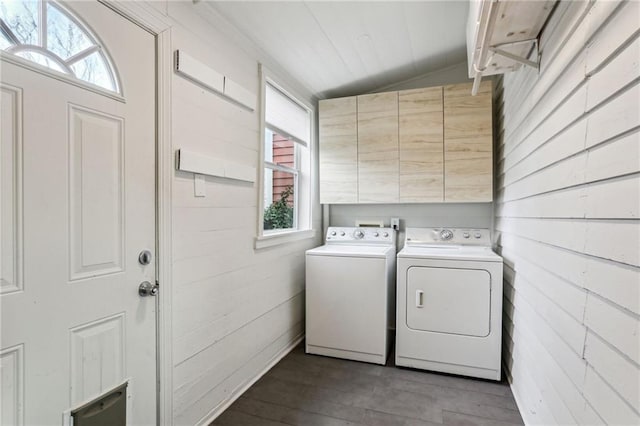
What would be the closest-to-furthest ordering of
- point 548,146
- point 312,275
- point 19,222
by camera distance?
1. point 19,222
2. point 548,146
3. point 312,275

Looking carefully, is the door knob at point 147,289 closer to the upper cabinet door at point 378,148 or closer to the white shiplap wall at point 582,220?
the white shiplap wall at point 582,220

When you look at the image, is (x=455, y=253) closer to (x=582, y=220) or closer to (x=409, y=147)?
(x=409, y=147)

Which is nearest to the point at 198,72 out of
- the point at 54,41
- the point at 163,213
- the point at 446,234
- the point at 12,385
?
the point at 54,41

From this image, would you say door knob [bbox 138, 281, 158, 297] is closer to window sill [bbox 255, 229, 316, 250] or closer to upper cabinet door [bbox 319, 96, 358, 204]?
window sill [bbox 255, 229, 316, 250]

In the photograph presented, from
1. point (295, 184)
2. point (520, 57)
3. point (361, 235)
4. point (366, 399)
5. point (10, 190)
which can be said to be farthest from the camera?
point (361, 235)

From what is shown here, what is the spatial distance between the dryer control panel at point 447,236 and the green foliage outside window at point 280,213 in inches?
46.6

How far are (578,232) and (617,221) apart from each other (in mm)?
282

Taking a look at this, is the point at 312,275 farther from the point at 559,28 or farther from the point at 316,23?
the point at 559,28

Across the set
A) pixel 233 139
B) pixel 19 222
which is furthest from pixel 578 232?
pixel 19 222

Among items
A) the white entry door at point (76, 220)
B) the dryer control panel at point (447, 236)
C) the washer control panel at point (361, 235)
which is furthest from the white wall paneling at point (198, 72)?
the dryer control panel at point (447, 236)

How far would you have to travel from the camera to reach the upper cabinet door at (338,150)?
10.3 feet

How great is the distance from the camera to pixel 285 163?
2.97 meters

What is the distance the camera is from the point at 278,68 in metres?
2.57

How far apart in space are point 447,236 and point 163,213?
2.48m
